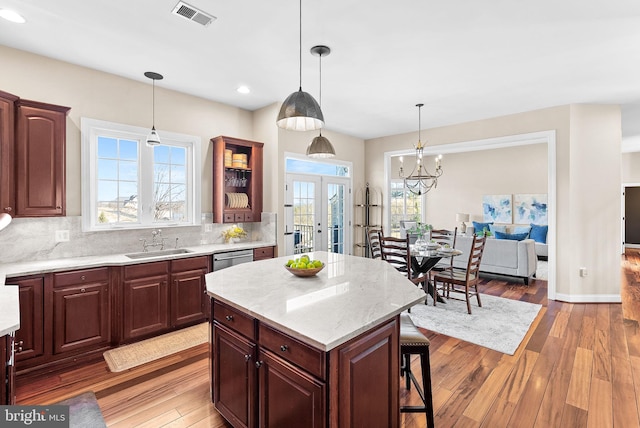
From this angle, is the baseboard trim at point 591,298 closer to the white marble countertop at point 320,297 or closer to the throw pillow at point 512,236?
the throw pillow at point 512,236

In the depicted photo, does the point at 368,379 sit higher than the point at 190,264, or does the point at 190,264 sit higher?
the point at 190,264

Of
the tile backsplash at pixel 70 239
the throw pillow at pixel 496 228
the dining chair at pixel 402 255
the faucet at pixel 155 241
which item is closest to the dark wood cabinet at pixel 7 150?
the tile backsplash at pixel 70 239

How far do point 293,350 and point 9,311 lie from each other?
5.22 feet

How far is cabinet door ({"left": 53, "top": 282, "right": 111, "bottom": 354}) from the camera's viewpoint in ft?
9.03

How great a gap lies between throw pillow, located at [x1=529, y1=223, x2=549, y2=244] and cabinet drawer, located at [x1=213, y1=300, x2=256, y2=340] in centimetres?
841

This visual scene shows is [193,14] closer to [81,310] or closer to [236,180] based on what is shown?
[236,180]

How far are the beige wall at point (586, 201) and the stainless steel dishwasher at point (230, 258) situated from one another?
14.8 ft

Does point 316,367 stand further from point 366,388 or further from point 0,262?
point 0,262

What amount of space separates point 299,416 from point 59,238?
127 inches

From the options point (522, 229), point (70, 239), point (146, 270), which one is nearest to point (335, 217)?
point (146, 270)

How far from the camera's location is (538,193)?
8.26 metres

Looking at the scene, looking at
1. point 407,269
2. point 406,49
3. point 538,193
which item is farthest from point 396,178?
point 406,49

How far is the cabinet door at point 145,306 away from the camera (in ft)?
10.3

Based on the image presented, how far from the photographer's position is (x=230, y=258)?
12.8 ft
